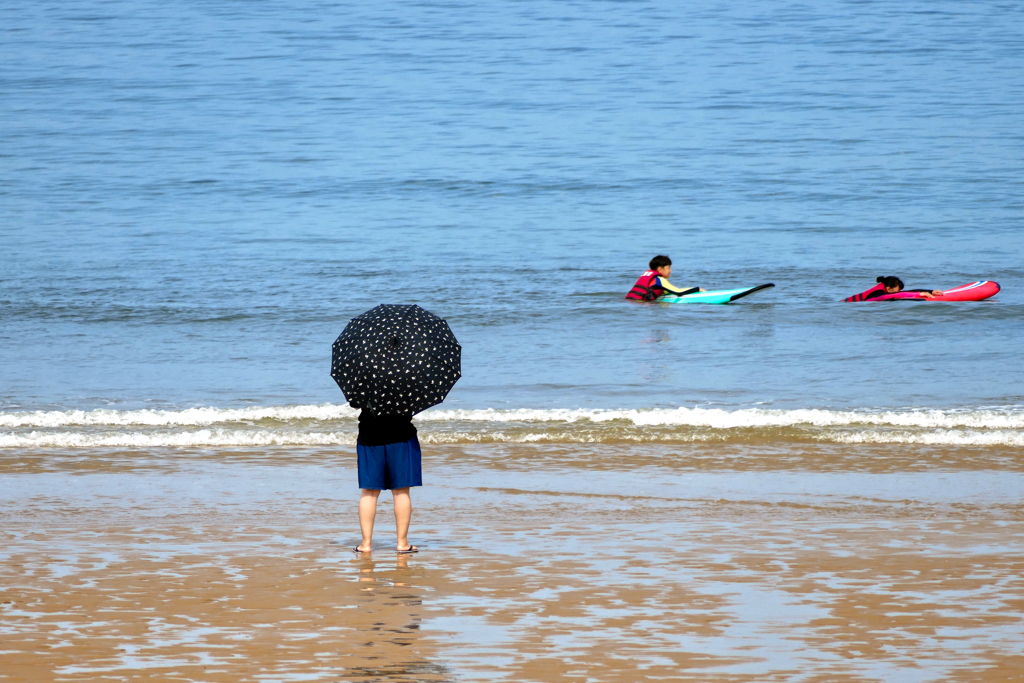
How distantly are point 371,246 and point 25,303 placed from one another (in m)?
12.8

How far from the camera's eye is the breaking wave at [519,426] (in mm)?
9828

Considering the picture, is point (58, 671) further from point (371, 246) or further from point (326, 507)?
point (371, 246)

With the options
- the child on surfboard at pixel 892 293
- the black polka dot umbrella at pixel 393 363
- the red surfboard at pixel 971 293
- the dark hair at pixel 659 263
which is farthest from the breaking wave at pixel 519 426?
the dark hair at pixel 659 263

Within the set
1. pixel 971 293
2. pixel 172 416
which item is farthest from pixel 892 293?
pixel 172 416

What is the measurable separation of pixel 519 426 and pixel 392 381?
15.7 feet

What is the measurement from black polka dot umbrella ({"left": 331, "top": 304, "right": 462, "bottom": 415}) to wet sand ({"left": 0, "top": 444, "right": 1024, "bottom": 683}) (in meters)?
0.82

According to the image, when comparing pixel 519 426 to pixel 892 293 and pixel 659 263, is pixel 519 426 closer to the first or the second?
pixel 659 263

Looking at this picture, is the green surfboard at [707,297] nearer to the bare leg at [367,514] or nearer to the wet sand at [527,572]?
the wet sand at [527,572]

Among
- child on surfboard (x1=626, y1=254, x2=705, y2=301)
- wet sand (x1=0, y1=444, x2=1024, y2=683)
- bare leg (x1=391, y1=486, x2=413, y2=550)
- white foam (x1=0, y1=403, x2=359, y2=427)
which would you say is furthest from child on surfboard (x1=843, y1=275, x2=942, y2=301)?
bare leg (x1=391, y1=486, x2=413, y2=550)

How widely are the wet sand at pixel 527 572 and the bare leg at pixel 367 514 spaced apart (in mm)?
92

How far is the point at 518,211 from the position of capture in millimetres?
42719

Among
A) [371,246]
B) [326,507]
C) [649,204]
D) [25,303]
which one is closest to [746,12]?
[649,204]

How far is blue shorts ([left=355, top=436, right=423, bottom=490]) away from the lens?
20.2 feet

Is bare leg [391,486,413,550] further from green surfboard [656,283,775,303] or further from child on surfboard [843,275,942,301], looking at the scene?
child on surfboard [843,275,942,301]
